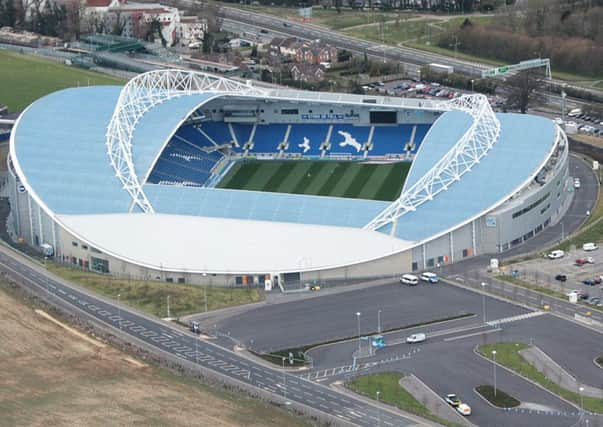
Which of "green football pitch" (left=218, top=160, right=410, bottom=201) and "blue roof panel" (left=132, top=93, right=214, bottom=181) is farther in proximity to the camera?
"green football pitch" (left=218, top=160, right=410, bottom=201)

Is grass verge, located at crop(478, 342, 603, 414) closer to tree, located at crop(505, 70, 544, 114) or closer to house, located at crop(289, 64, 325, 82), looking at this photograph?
tree, located at crop(505, 70, 544, 114)

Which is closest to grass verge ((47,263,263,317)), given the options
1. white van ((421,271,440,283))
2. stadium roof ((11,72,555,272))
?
stadium roof ((11,72,555,272))

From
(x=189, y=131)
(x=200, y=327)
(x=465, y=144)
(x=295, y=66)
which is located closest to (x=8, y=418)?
(x=200, y=327)

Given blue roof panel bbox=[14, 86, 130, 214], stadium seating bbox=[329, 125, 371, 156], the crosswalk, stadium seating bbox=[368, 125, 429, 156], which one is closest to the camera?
the crosswalk

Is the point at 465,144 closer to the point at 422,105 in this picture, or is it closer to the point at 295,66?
the point at 422,105

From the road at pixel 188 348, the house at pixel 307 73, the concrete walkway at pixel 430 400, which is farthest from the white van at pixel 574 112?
the concrete walkway at pixel 430 400

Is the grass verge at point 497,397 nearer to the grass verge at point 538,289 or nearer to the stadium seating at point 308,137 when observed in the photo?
the grass verge at point 538,289

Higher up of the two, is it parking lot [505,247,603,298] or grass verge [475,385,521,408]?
parking lot [505,247,603,298]
